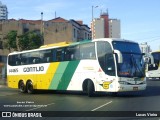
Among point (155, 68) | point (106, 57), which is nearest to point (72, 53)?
point (106, 57)

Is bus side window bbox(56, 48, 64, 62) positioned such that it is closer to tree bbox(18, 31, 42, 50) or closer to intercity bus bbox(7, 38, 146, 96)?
intercity bus bbox(7, 38, 146, 96)

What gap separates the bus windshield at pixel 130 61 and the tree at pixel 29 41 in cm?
4453

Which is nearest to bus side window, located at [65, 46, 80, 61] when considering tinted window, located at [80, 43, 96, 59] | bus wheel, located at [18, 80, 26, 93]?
tinted window, located at [80, 43, 96, 59]

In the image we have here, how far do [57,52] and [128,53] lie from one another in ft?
18.4

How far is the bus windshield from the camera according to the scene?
70.3 ft

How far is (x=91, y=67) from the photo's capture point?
74.2 ft

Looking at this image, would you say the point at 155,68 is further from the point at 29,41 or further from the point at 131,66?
the point at 29,41

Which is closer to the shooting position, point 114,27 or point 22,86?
point 22,86

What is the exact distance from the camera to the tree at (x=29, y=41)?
66250 mm

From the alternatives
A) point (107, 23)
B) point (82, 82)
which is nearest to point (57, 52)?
point (82, 82)

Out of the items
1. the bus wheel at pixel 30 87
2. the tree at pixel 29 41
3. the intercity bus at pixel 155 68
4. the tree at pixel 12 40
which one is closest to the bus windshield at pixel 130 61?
the bus wheel at pixel 30 87

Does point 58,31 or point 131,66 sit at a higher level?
point 58,31

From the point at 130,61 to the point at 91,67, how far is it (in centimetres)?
234

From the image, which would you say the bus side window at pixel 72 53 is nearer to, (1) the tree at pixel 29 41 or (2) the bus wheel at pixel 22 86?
(2) the bus wheel at pixel 22 86
